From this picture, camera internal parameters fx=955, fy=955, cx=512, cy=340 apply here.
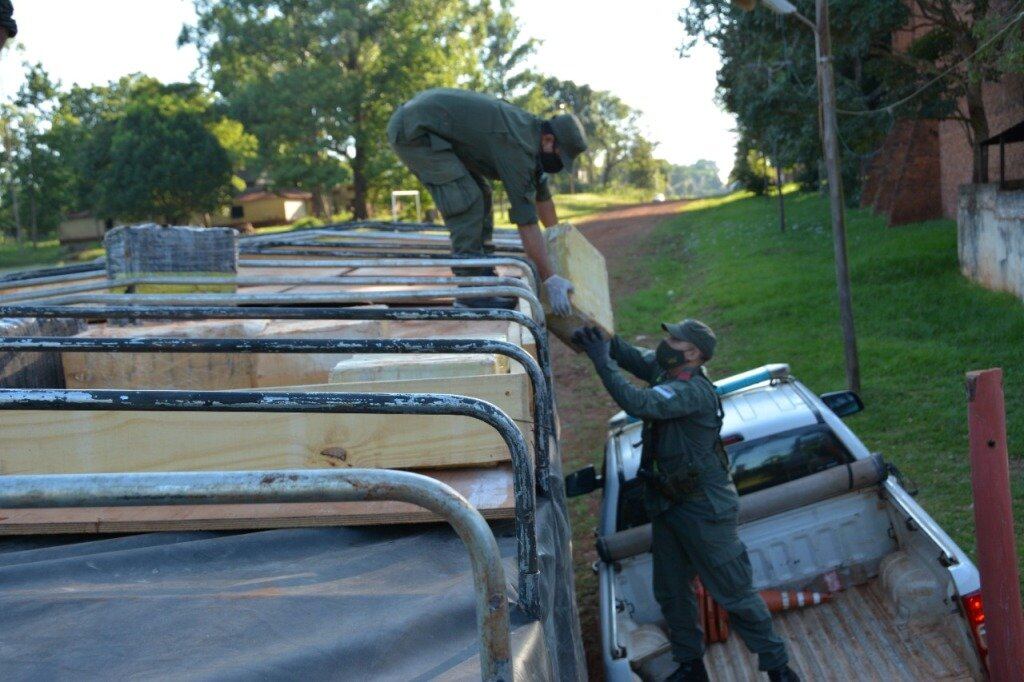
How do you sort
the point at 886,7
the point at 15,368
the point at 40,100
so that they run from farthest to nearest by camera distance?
the point at 40,100 → the point at 886,7 → the point at 15,368

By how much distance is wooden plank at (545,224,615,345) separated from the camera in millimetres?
4305

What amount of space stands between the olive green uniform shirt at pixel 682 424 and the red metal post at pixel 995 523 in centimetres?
101

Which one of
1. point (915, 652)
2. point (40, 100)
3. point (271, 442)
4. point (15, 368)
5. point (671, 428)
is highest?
point (40, 100)

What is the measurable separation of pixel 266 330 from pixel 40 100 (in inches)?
2172

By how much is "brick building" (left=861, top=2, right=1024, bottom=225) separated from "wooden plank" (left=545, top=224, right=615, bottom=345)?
1218 centimetres

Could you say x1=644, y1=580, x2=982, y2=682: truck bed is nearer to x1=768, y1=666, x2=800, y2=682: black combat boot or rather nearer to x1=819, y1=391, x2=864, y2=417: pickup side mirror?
x1=768, y1=666, x2=800, y2=682: black combat boot

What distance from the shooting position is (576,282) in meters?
4.48

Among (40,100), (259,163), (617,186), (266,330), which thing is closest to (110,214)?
(259,163)

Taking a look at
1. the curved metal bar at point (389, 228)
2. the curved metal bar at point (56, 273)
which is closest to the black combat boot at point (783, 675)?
the curved metal bar at point (56, 273)

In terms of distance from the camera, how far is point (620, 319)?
14.3m

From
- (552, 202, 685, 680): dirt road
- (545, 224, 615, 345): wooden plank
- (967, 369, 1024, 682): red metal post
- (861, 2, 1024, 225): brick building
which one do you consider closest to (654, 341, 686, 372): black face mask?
(545, 224, 615, 345): wooden plank

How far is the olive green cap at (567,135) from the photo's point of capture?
4.83m

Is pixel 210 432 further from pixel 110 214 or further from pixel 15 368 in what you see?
pixel 110 214

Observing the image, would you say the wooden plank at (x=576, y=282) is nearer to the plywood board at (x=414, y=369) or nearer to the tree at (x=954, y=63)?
the plywood board at (x=414, y=369)
